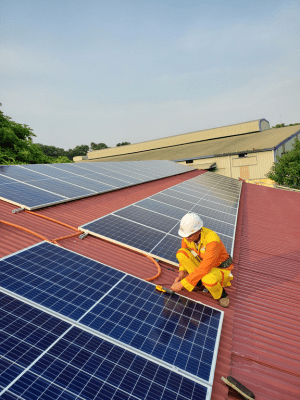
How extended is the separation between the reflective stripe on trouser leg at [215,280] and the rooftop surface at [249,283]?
10.8 inches

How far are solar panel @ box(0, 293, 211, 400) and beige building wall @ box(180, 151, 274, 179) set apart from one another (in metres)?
41.0

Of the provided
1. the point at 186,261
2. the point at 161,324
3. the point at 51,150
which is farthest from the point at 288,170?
the point at 51,150

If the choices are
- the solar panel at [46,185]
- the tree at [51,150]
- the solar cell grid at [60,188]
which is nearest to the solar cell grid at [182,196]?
the solar panel at [46,185]

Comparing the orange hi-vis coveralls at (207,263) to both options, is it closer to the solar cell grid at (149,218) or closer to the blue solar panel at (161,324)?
the blue solar panel at (161,324)

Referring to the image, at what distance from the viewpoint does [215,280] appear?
4.54 m

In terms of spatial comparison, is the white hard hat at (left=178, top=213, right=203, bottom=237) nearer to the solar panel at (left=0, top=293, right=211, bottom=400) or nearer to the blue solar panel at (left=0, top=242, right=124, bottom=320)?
the blue solar panel at (left=0, top=242, right=124, bottom=320)

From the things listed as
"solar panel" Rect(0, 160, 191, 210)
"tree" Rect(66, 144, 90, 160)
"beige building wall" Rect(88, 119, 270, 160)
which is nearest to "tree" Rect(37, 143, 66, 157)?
"tree" Rect(66, 144, 90, 160)

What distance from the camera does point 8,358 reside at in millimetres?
2555

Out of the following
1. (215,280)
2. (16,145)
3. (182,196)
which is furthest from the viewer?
(16,145)

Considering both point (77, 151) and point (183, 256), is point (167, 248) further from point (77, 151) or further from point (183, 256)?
point (77, 151)

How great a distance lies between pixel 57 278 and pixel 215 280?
2.98m

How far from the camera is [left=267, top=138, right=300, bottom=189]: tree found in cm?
3294

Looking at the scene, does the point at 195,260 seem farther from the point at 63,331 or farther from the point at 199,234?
the point at 63,331

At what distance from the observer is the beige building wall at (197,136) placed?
54.6 metres
